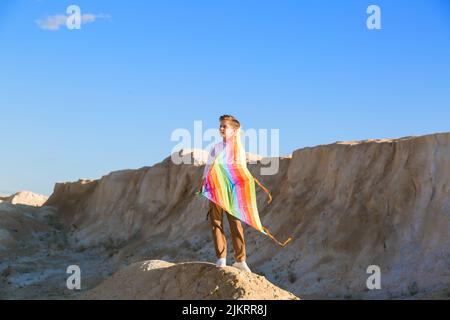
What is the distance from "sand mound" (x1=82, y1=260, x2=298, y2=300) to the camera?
9148 millimetres

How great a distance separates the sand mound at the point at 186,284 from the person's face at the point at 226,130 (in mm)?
1784

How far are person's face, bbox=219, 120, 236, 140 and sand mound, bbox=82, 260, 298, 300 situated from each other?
178cm

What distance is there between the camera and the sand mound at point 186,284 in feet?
30.0

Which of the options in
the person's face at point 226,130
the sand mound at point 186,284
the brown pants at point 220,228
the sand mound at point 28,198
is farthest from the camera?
the sand mound at point 28,198

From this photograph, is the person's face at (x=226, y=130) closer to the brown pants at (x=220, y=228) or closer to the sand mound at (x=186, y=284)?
the brown pants at (x=220, y=228)

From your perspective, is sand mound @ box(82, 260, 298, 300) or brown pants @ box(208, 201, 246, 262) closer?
sand mound @ box(82, 260, 298, 300)

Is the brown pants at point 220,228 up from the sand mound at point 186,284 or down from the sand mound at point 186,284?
up

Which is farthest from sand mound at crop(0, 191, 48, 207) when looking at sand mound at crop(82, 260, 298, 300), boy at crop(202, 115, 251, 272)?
boy at crop(202, 115, 251, 272)

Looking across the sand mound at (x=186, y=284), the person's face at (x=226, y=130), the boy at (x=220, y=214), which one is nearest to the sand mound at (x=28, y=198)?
the sand mound at (x=186, y=284)

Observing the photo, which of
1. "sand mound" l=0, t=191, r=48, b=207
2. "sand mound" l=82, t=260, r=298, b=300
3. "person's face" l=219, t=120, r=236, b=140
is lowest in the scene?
"sand mound" l=82, t=260, r=298, b=300

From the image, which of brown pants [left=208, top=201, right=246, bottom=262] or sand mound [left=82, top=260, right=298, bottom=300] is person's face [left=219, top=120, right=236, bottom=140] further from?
sand mound [left=82, top=260, right=298, bottom=300]

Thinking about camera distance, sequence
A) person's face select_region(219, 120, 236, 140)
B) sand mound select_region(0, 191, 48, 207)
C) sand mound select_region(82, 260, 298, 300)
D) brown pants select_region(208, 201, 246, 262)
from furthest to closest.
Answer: sand mound select_region(0, 191, 48, 207), brown pants select_region(208, 201, 246, 262), person's face select_region(219, 120, 236, 140), sand mound select_region(82, 260, 298, 300)
